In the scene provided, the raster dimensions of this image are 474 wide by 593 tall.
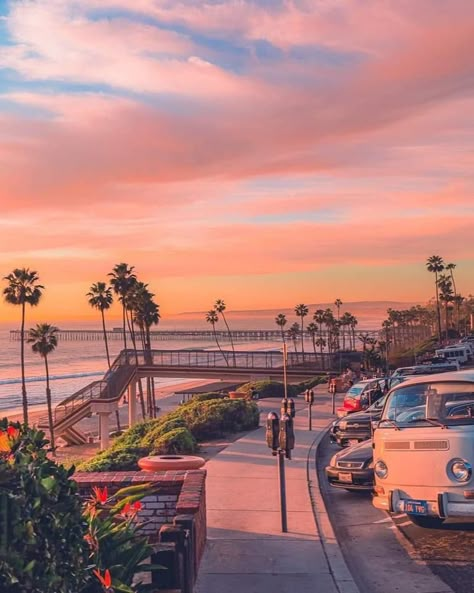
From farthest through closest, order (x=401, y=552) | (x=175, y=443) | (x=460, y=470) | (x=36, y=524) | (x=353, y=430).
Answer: (x=353, y=430)
(x=175, y=443)
(x=401, y=552)
(x=460, y=470)
(x=36, y=524)

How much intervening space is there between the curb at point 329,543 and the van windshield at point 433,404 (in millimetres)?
2010

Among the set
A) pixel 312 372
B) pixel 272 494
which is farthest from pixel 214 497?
pixel 312 372

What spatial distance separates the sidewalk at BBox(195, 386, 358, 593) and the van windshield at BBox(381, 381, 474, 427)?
7.05ft

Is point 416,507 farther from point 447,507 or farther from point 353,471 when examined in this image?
point 353,471

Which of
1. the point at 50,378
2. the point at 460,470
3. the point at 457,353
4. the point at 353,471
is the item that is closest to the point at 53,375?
the point at 50,378

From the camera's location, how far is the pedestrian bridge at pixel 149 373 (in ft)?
147

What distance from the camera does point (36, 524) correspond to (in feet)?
17.0

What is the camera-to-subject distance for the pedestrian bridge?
1763 inches

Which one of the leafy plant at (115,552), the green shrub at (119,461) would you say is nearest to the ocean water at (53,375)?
the green shrub at (119,461)

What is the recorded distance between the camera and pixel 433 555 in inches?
405

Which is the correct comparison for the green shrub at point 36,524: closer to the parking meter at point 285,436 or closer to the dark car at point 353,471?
the parking meter at point 285,436

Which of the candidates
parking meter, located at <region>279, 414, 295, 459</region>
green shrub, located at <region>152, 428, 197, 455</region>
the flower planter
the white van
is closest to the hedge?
green shrub, located at <region>152, 428, 197, 455</region>

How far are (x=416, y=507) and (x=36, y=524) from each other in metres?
6.70

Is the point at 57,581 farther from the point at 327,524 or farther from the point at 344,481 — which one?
the point at 344,481
